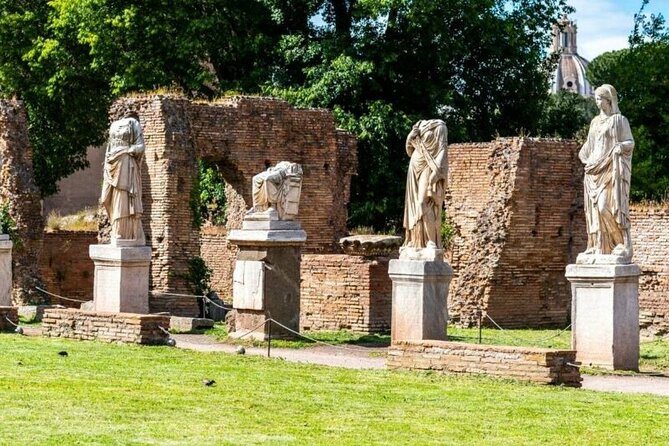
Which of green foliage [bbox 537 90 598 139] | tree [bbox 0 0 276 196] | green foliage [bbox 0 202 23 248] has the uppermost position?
tree [bbox 0 0 276 196]

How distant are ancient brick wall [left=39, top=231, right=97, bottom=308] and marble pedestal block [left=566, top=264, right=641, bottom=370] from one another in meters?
17.6

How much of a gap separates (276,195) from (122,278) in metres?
2.46

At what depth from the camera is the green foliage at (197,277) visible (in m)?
27.0

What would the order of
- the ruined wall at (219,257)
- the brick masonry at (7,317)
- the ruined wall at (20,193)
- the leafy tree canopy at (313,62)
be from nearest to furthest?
the brick masonry at (7,317) < the ruined wall at (20,193) < the ruined wall at (219,257) < the leafy tree canopy at (313,62)

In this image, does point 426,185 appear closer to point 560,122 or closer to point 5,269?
point 5,269

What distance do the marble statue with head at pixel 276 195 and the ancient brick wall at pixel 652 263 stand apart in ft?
20.8

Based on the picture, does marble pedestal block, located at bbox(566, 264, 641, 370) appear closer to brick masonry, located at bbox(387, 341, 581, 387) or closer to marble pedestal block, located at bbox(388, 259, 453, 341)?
marble pedestal block, located at bbox(388, 259, 453, 341)

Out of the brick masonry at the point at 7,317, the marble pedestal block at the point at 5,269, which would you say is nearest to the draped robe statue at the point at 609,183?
the brick masonry at the point at 7,317

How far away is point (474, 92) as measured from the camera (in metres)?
37.1

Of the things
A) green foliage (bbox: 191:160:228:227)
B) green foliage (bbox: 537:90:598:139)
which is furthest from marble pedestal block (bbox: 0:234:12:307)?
green foliage (bbox: 537:90:598:139)

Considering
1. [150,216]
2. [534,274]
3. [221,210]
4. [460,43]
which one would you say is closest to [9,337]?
[150,216]

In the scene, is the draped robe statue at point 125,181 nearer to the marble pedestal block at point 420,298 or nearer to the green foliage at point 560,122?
the marble pedestal block at point 420,298

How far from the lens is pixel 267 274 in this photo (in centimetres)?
2069

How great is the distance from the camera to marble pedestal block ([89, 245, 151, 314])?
21234mm
